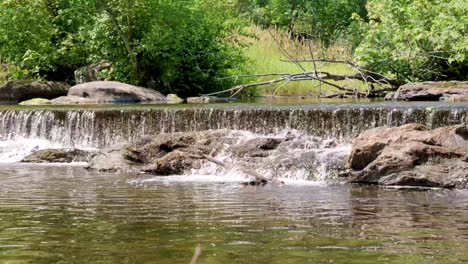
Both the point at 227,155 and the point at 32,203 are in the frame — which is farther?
the point at 227,155

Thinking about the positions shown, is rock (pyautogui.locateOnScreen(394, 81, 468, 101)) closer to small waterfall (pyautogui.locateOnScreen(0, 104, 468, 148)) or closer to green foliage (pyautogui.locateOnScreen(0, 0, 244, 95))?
small waterfall (pyautogui.locateOnScreen(0, 104, 468, 148))

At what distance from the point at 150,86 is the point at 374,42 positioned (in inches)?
290

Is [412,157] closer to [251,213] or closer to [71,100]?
[251,213]

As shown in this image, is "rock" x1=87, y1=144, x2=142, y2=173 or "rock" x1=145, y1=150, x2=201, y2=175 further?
"rock" x1=87, y1=144, x2=142, y2=173

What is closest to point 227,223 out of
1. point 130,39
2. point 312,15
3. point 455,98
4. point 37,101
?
point 455,98

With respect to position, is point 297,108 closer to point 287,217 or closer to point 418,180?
point 418,180

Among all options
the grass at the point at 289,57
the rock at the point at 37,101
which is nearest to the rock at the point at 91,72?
the rock at the point at 37,101

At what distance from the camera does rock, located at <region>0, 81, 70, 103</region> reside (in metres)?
23.1

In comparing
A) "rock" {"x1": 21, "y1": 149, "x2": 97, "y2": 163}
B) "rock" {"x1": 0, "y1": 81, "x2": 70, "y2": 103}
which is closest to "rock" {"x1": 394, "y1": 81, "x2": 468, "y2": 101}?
"rock" {"x1": 21, "y1": 149, "x2": 97, "y2": 163}

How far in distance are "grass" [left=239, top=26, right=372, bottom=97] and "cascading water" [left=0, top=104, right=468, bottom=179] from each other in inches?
333

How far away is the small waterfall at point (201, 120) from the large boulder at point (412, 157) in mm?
2365

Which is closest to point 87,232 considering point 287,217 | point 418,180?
point 287,217

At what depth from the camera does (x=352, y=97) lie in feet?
67.6

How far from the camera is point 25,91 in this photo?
75.8 ft
